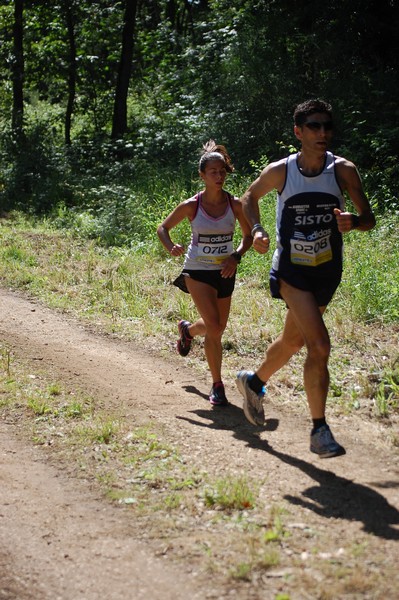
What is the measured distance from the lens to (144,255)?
38.4 feet

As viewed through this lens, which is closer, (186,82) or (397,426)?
(397,426)

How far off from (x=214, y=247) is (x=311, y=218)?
5.07 ft

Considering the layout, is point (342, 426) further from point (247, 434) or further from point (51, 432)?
point (51, 432)

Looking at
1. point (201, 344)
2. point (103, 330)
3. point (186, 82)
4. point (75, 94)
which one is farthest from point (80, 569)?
point (75, 94)

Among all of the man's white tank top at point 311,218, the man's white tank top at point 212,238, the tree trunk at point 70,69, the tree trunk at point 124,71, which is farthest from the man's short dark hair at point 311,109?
the tree trunk at point 70,69

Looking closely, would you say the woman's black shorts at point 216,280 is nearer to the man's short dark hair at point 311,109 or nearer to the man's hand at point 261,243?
the man's hand at point 261,243

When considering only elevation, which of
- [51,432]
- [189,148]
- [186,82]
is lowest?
[51,432]

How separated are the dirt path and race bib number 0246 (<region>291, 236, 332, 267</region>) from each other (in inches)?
50.0

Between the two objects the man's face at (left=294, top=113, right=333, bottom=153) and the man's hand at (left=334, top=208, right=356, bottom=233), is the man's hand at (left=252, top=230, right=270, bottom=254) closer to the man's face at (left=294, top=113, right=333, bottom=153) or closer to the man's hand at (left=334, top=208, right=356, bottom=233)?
the man's hand at (left=334, top=208, right=356, bottom=233)

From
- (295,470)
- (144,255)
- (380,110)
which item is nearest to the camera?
(295,470)

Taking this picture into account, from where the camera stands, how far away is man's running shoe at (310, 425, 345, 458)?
5.12 metres

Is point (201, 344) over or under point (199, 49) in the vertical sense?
under

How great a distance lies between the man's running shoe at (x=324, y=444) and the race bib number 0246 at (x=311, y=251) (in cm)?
100

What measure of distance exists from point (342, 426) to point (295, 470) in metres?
0.94
